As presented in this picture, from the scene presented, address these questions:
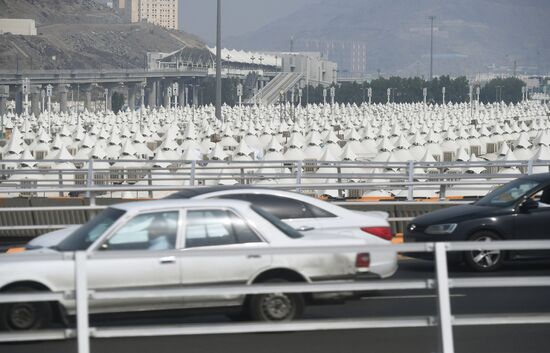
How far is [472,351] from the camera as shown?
11555 mm

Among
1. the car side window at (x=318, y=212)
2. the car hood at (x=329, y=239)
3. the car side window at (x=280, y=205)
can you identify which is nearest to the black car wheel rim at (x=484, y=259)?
the car side window at (x=318, y=212)

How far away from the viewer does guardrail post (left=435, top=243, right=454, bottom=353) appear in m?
9.52

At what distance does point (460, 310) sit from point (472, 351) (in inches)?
78.1

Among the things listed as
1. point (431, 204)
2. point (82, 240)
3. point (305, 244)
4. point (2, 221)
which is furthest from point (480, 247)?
point (2, 221)

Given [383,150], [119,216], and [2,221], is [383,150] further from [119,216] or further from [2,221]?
[119,216]

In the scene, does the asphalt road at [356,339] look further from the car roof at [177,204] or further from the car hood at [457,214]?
the car hood at [457,214]

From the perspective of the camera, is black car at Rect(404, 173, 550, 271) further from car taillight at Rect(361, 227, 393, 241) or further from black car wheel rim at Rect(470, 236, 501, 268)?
car taillight at Rect(361, 227, 393, 241)

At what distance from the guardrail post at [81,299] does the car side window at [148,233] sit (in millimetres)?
2924

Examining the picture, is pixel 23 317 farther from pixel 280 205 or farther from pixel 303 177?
pixel 303 177

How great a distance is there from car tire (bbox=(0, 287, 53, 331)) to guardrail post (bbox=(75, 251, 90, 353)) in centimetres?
144

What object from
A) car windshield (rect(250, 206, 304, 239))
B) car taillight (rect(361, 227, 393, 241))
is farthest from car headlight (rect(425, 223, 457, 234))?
car windshield (rect(250, 206, 304, 239))

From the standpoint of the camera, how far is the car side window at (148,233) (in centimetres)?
1233

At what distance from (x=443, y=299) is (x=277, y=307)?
6.47 ft

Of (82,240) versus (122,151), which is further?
(122,151)
